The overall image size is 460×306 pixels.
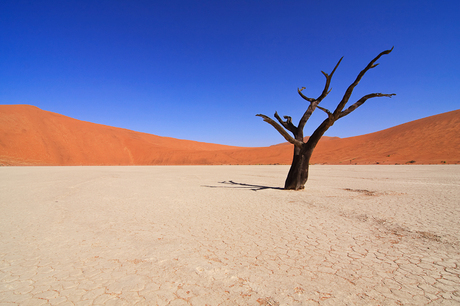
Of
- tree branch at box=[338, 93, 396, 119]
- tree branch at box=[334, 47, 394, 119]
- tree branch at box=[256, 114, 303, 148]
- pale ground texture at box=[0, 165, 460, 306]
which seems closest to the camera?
pale ground texture at box=[0, 165, 460, 306]

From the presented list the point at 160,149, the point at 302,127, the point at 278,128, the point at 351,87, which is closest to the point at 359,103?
the point at 351,87

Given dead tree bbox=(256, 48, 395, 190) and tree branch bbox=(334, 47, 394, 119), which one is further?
dead tree bbox=(256, 48, 395, 190)

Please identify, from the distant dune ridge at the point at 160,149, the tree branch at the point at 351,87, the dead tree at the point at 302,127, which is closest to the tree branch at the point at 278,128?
the dead tree at the point at 302,127

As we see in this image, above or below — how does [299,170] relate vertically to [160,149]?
below

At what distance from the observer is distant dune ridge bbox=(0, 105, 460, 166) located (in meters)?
29.9

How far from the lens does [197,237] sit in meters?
3.95

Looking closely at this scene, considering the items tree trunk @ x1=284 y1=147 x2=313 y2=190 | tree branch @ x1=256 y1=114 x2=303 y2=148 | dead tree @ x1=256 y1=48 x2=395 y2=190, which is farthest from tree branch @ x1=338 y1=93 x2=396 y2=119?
tree branch @ x1=256 y1=114 x2=303 y2=148

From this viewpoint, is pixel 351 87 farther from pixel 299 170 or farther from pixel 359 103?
pixel 299 170

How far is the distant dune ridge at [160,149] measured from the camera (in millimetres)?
29875

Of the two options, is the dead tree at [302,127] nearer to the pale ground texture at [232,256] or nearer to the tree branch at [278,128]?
the tree branch at [278,128]

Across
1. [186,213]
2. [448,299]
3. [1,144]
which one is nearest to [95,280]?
[186,213]

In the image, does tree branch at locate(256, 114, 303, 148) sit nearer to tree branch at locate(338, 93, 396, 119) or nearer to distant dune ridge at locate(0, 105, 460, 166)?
tree branch at locate(338, 93, 396, 119)

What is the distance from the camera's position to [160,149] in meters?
49.9

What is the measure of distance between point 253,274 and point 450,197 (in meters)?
7.80
